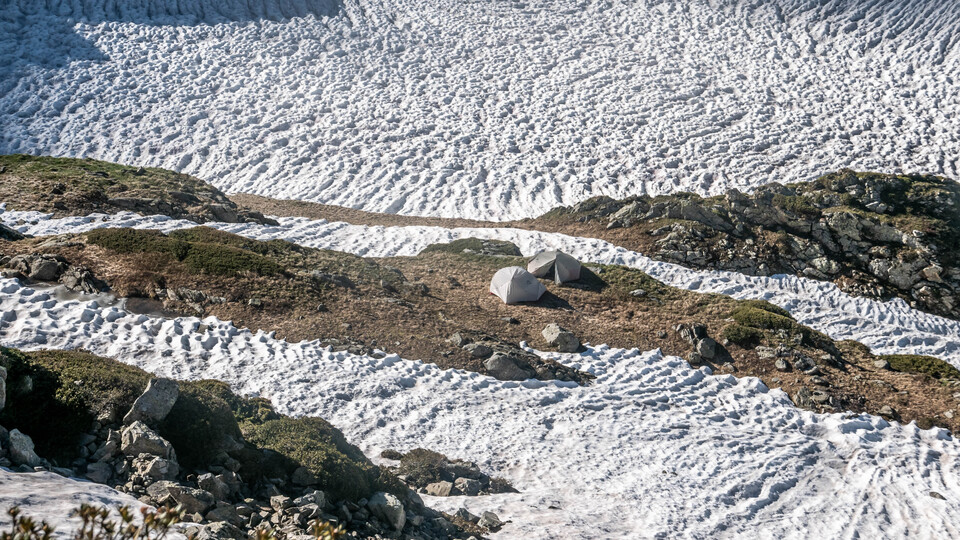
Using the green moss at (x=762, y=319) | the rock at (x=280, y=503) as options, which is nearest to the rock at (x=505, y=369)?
the rock at (x=280, y=503)

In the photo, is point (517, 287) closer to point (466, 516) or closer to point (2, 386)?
point (466, 516)

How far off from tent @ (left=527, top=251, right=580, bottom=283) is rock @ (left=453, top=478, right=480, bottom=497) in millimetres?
13259

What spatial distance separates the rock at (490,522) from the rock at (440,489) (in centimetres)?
113

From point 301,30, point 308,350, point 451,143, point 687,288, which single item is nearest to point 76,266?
point 308,350

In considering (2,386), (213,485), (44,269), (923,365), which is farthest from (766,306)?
(44,269)

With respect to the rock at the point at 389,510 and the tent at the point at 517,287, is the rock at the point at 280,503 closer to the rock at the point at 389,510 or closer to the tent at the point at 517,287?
the rock at the point at 389,510

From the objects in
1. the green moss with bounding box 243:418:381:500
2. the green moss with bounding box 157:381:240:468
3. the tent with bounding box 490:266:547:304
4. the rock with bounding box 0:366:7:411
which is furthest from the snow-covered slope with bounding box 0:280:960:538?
the rock with bounding box 0:366:7:411

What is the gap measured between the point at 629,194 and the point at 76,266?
27.7 meters

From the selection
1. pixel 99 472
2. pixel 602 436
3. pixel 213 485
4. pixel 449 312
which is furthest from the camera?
pixel 449 312

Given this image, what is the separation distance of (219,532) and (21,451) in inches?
107

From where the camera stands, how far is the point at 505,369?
17141 millimetres

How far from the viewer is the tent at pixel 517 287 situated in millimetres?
22953

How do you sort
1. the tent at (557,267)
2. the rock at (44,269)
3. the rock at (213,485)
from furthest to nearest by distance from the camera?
the tent at (557,267)
the rock at (44,269)
the rock at (213,485)

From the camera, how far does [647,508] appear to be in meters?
12.4
